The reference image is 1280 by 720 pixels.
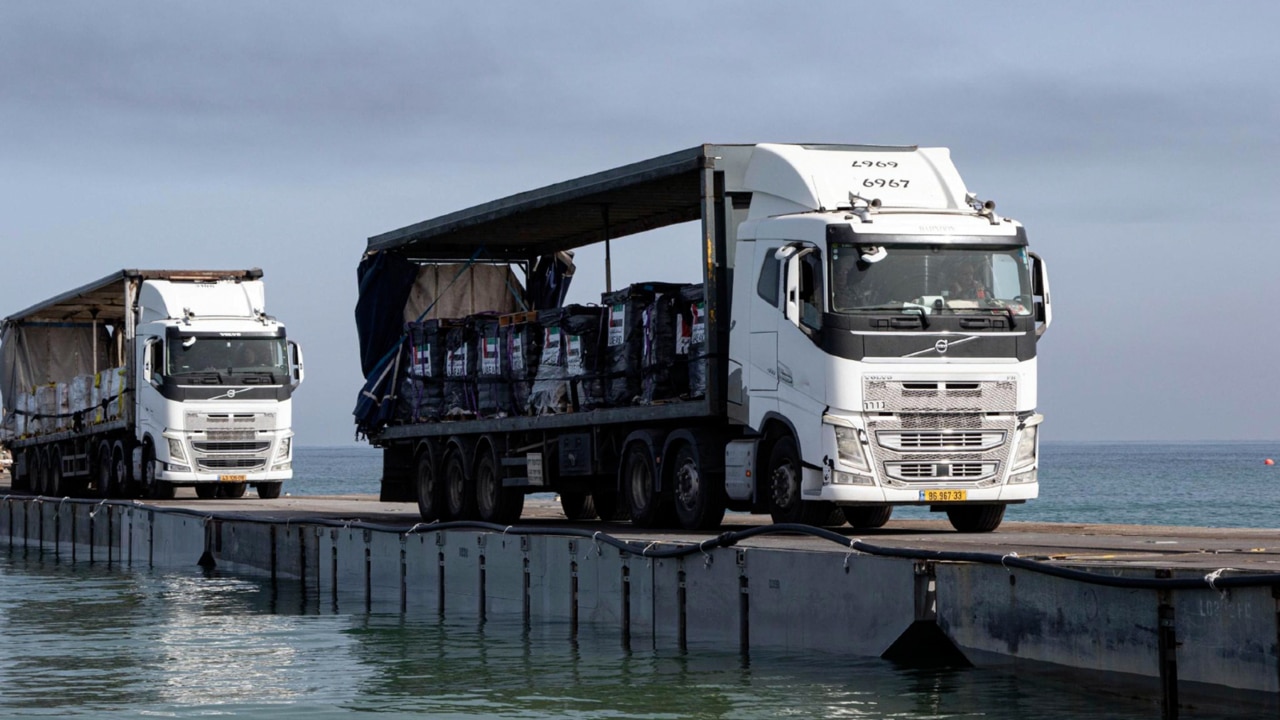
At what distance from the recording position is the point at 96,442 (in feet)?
132

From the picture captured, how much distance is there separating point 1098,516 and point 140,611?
48111 mm

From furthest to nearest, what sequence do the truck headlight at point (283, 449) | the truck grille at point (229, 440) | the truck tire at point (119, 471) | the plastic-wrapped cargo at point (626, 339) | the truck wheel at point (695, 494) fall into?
the truck tire at point (119, 471)
the truck headlight at point (283, 449)
the truck grille at point (229, 440)
the plastic-wrapped cargo at point (626, 339)
the truck wheel at point (695, 494)

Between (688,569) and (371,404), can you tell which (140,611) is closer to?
(371,404)

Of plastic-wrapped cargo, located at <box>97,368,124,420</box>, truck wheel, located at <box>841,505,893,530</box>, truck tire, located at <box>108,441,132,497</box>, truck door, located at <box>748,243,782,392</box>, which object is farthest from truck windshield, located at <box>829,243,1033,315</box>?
truck tire, located at <box>108,441,132,497</box>

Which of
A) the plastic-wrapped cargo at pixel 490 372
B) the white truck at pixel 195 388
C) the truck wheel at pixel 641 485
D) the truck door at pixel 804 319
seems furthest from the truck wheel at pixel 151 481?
the truck door at pixel 804 319

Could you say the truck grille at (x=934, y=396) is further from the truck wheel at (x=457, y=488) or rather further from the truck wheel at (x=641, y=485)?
the truck wheel at (x=457, y=488)

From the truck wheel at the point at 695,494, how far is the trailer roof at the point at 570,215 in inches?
117

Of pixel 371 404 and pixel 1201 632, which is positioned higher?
pixel 371 404

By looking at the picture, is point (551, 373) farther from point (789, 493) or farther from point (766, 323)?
point (789, 493)

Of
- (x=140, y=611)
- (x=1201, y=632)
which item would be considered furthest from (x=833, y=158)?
(x=140, y=611)

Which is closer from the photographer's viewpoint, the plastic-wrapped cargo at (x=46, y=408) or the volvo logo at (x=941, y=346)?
the volvo logo at (x=941, y=346)

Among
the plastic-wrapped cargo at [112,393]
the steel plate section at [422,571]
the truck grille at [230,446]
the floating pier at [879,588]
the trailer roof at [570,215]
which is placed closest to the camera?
the floating pier at [879,588]

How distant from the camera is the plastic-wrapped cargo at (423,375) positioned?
25688 mm

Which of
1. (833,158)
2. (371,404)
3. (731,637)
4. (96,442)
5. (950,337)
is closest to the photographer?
(731,637)
